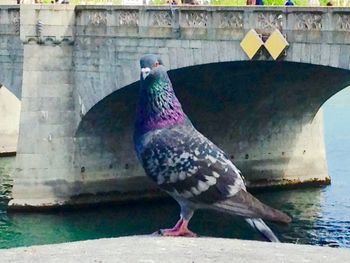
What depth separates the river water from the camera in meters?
33.9

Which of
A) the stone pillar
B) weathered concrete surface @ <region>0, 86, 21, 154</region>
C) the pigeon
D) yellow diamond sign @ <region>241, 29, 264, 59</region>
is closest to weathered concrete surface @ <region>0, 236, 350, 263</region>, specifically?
the pigeon

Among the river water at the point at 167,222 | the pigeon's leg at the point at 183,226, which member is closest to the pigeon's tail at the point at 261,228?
the pigeon's leg at the point at 183,226

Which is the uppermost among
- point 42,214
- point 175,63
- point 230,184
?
point 175,63

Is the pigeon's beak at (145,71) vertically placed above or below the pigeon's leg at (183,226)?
above

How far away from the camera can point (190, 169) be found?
16.4 meters

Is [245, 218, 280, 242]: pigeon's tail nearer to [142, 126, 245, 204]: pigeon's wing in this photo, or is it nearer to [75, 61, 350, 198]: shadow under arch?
[142, 126, 245, 204]: pigeon's wing

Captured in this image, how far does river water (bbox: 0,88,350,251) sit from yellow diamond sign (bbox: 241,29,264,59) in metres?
5.43

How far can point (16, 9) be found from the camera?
129 ft

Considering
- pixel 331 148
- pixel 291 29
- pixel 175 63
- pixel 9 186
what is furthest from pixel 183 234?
pixel 331 148

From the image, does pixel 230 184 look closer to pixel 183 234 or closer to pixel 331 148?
pixel 183 234

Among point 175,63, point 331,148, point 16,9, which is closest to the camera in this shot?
point 175,63

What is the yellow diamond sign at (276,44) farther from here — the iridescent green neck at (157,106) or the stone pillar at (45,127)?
the iridescent green neck at (157,106)

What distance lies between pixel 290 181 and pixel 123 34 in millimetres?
14540

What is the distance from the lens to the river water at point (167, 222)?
111 feet
